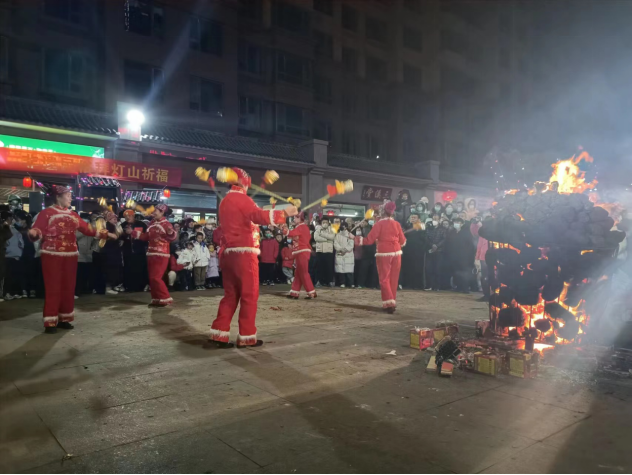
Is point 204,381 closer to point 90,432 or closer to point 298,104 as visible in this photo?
point 90,432

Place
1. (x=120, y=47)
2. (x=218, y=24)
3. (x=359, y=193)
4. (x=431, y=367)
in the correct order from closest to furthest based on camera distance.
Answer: (x=431, y=367), (x=120, y=47), (x=218, y=24), (x=359, y=193)

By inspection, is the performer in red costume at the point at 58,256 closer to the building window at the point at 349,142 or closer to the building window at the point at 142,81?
the building window at the point at 142,81

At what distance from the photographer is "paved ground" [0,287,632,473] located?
2707mm

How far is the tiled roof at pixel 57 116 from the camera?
1380 cm

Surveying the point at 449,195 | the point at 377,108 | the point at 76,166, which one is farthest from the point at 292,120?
the point at 76,166

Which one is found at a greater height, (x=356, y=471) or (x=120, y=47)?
(x=120, y=47)

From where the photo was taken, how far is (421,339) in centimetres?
530

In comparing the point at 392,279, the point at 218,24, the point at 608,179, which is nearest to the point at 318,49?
the point at 218,24

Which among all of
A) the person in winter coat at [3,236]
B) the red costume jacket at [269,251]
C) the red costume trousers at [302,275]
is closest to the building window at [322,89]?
the red costume jacket at [269,251]

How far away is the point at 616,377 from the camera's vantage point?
167 inches

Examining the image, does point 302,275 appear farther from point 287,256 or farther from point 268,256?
point 287,256

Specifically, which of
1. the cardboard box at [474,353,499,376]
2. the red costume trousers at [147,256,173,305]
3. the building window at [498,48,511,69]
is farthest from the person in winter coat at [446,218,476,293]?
the building window at [498,48,511,69]

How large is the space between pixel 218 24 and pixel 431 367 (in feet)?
65.9

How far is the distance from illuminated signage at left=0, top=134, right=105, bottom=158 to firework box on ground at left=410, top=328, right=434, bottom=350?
12.2m
